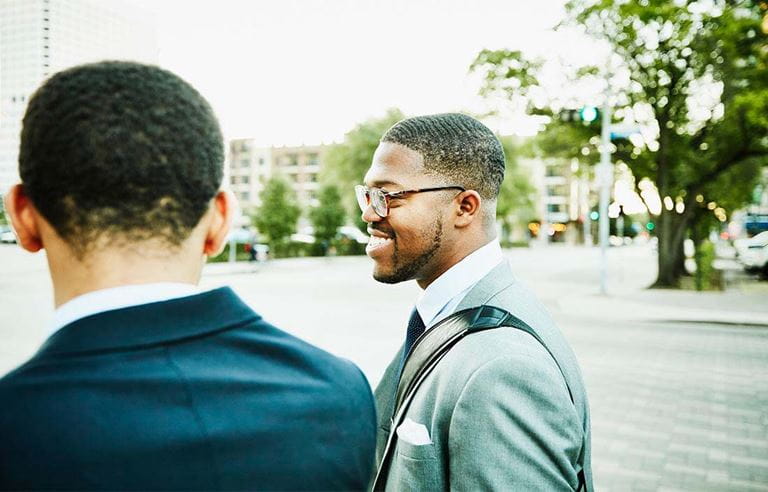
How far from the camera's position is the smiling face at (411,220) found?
6.57ft

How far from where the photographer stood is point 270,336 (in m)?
1.01

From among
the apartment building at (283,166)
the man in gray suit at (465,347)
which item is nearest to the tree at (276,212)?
the man in gray suit at (465,347)

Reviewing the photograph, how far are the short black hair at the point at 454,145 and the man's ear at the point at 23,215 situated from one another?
121cm

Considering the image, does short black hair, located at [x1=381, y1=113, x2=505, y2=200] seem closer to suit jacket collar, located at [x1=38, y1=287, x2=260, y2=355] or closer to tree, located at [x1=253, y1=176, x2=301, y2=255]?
suit jacket collar, located at [x1=38, y1=287, x2=260, y2=355]

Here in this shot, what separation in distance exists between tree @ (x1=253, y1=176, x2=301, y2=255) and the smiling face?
30.1m

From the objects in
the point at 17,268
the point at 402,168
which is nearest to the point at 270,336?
the point at 402,168

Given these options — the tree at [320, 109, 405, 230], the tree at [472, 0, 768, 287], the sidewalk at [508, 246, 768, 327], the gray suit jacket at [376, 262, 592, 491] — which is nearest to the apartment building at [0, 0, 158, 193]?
the gray suit jacket at [376, 262, 592, 491]

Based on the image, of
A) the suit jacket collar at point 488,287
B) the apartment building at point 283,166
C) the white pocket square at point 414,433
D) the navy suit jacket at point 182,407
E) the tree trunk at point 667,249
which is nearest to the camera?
the navy suit jacket at point 182,407

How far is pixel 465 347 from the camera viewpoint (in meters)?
1.49

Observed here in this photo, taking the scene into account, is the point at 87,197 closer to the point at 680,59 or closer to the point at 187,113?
the point at 187,113

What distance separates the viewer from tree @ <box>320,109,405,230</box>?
41562 millimetres

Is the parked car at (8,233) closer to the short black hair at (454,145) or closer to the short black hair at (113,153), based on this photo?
the short black hair at (113,153)

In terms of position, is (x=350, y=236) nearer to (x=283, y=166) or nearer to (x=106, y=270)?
(x=106, y=270)

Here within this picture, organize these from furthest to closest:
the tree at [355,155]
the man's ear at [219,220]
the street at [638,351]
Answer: the tree at [355,155] < the street at [638,351] < the man's ear at [219,220]
